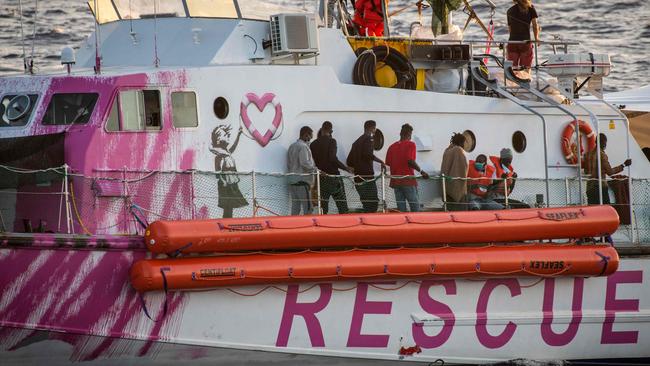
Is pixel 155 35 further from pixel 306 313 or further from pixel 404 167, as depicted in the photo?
pixel 306 313

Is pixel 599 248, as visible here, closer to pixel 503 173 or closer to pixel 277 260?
pixel 503 173

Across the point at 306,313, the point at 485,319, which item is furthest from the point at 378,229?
the point at 485,319

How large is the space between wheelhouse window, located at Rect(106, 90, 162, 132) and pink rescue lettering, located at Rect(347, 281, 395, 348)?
9.39ft

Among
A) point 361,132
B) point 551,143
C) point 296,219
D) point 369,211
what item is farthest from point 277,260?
point 551,143

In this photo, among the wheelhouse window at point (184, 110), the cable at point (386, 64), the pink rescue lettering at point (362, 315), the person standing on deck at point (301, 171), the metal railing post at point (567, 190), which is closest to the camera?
the pink rescue lettering at point (362, 315)

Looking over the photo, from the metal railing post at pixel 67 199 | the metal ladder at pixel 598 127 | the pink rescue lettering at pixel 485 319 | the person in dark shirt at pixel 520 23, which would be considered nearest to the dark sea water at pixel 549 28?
the person in dark shirt at pixel 520 23

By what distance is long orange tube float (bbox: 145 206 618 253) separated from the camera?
1341 cm

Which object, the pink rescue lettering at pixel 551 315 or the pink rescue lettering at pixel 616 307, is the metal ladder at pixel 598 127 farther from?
the pink rescue lettering at pixel 551 315

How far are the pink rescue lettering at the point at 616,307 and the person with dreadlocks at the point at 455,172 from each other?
2027 millimetres

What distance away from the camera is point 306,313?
14.2m

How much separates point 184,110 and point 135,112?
0.59m

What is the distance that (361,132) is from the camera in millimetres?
15820

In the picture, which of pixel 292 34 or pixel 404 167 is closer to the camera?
pixel 292 34

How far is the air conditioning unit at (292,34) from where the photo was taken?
15273 mm
